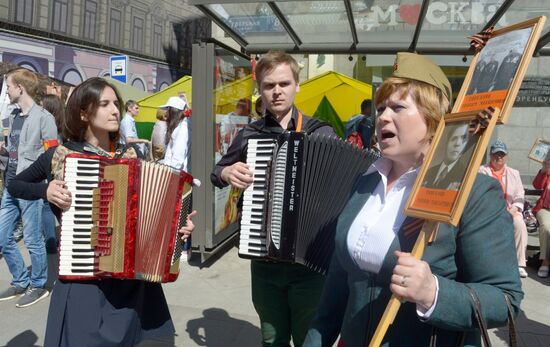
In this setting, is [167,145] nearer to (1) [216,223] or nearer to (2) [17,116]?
(1) [216,223]

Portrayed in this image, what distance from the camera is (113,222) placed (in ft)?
7.59

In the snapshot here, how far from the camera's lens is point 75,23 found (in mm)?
17234

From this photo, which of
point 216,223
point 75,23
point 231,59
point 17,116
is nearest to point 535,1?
point 231,59

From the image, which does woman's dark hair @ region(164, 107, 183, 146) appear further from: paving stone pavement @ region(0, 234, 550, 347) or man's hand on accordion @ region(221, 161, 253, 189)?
man's hand on accordion @ region(221, 161, 253, 189)

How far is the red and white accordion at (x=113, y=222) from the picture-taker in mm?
2281

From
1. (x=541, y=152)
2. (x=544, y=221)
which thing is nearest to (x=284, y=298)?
(x=544, y=221)

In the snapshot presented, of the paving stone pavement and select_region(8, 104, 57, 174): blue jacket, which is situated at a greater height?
select_region(8, 104, 57, 174): blue jacket

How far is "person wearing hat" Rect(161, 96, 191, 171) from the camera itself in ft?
18.8

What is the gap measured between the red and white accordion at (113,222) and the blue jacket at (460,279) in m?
1.16

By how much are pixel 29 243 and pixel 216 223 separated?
1.85 m

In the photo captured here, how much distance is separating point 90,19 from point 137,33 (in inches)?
109

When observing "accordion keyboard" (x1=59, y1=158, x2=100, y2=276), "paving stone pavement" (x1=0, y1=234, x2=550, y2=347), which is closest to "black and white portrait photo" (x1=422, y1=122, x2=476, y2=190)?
"accordion keyboard" (x1=59, y1=158, x2=100, y2=276)

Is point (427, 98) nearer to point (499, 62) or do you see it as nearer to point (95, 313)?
point (499, 62)

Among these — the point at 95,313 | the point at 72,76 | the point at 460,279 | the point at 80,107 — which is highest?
the point at 72,76
